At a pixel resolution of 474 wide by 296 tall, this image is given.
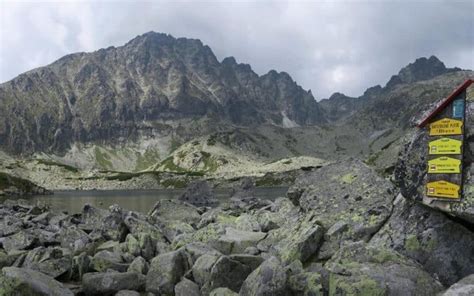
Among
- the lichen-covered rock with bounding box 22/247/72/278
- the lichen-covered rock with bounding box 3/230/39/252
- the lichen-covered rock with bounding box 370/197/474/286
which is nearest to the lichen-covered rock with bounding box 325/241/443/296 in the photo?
the lichen-covered rock with bounding box 370/197/474/286

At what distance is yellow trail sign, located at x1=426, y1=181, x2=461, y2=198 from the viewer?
1155 centimetres

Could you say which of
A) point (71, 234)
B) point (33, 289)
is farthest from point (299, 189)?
point (71, 234)

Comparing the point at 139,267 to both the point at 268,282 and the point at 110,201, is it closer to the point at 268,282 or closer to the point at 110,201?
the point at 268,282

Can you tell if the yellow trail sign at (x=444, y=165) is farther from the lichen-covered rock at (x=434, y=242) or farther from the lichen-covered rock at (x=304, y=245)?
the lichen-covered rock at (x=304, y=245)

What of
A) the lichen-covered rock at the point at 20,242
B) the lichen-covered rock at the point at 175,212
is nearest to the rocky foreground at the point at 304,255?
the lichen-covered rock at the point at 20,242

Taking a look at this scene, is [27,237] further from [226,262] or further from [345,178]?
[345,178]

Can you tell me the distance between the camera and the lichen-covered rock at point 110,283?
1606 cm

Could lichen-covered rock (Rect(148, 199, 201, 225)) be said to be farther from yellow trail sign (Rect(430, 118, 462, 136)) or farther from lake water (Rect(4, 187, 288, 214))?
lake water (Rect(4, 187, 288, 214))

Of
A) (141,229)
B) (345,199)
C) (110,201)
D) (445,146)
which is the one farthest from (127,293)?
(110,201)

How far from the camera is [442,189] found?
468 inches

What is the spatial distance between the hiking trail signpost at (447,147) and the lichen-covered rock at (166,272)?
9.11m

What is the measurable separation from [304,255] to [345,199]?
3.43 m

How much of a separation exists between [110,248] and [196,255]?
7.30 meters

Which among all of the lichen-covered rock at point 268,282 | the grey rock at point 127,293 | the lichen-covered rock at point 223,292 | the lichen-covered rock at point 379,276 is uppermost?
the lichen-covered rock at point 379,276
